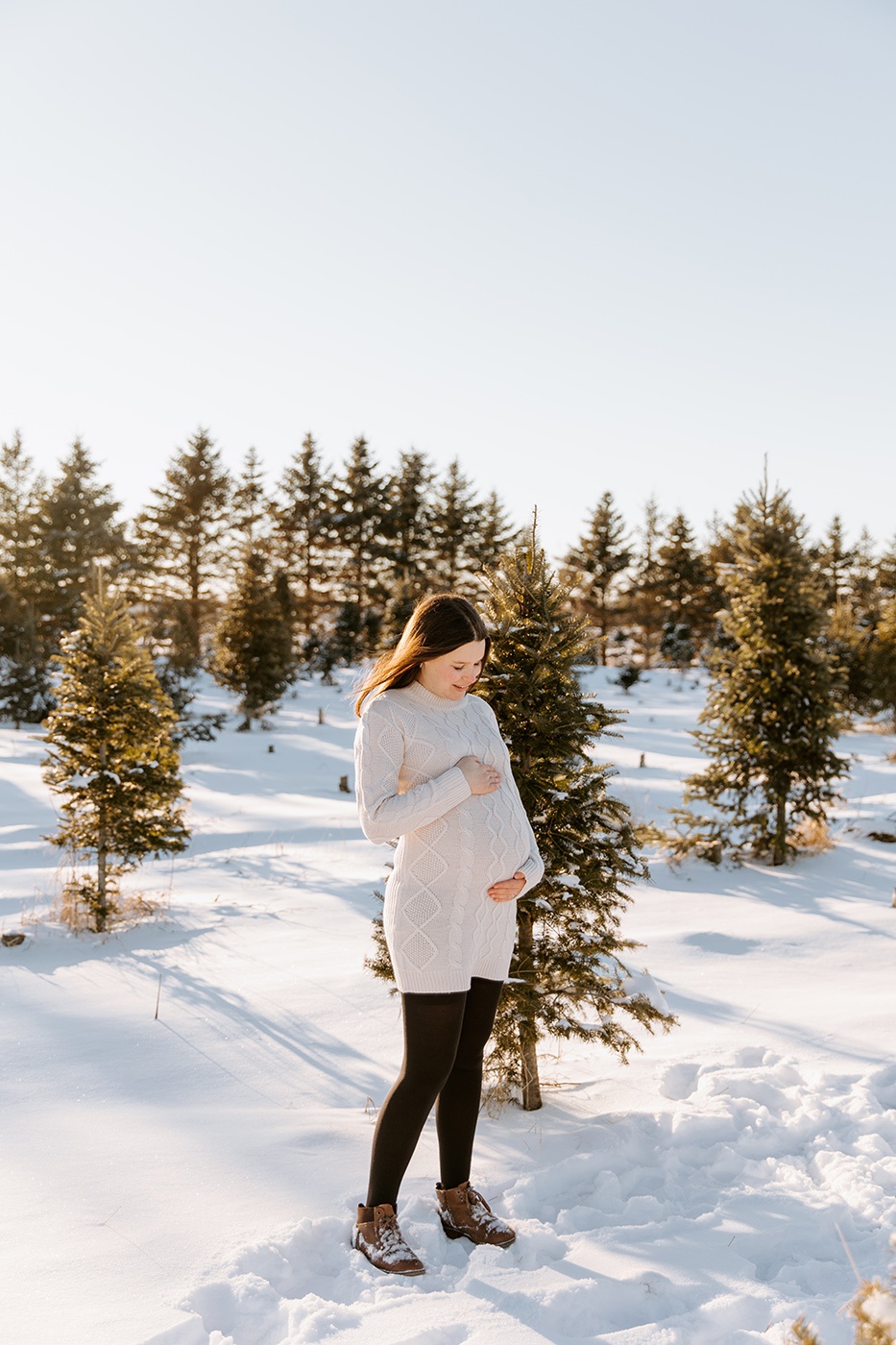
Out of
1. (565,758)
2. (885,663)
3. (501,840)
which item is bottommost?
(501,840)

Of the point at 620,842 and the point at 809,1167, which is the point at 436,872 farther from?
the point at 809,1167

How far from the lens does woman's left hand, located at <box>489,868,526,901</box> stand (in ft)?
8.88

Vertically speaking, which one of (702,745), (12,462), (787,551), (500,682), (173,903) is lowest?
(173,903)

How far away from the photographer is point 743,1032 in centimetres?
459

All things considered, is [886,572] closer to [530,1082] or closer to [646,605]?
[646,605]

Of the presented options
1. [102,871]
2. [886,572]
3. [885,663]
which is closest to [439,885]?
[102,871]

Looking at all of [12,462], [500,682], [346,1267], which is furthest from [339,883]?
[12,462]

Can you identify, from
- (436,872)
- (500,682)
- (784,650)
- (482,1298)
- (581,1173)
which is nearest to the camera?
(482,1298)

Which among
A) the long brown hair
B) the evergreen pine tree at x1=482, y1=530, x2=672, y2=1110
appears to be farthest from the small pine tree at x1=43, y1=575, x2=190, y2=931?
the long brown hair

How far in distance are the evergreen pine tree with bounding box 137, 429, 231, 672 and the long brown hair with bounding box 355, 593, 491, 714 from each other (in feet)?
125

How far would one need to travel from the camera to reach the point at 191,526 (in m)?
40.4

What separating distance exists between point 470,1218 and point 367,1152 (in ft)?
2.15

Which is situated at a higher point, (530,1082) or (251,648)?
(251,648)

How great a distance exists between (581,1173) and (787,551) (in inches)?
332
